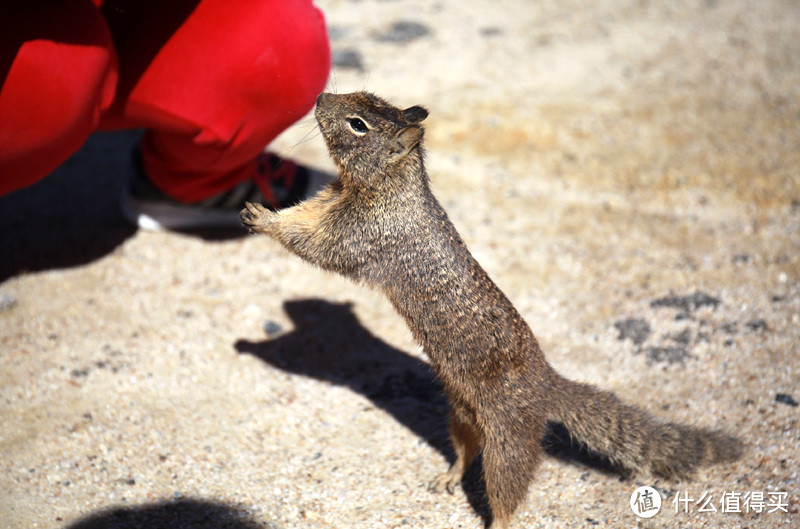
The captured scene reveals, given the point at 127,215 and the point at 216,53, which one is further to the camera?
the point at 127,215

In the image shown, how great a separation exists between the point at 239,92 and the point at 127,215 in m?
1.41

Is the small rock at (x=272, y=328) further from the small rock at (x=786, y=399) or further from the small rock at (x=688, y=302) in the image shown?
the small rock at (x=786, y=399)

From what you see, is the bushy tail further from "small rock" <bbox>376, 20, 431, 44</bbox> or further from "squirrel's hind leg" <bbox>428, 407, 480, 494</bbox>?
"small rock" <bbox>376, 20, 431, 44</bbox>

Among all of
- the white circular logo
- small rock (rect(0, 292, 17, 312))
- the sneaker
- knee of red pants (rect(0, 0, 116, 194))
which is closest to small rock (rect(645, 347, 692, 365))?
the white circular logo

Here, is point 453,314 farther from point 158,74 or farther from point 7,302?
point 7,302

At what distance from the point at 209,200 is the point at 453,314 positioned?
6.87ft

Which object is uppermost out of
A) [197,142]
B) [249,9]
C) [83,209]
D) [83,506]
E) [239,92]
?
[249,9]

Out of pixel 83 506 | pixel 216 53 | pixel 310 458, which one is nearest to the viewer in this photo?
pixel 83 506

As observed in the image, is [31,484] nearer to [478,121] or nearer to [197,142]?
[197,142]

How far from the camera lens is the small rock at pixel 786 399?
3.04m

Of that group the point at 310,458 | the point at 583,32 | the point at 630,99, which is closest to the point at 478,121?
the point at 630,99

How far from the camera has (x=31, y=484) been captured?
262 cm

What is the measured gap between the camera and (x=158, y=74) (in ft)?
10.3

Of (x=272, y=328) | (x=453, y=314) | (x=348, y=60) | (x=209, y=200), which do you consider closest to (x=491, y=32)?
(x=348, y=60)
